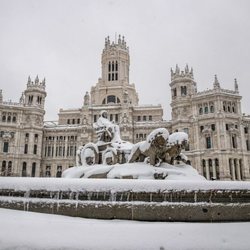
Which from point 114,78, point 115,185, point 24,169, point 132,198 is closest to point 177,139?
point 132,198

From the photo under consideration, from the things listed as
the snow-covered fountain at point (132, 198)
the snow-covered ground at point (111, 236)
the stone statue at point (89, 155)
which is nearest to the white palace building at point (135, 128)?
the stone statue at point (89, 155)

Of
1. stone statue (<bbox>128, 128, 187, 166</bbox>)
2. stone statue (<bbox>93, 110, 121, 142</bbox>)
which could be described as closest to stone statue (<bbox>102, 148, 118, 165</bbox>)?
stone statue (<bbox>93, 110, 121, 142</bbox>)

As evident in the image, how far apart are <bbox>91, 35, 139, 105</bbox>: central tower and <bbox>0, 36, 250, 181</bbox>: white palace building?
71 centimetres

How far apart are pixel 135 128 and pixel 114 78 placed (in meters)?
20.1

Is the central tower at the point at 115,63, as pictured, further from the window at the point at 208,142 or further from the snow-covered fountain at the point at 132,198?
the snow-covered fountain at the point at 132,198

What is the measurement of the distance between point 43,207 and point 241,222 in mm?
5634

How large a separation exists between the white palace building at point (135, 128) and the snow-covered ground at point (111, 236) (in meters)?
44.1

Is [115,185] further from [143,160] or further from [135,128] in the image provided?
[135,128]

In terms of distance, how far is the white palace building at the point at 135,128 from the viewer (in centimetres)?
5047

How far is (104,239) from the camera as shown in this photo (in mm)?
5727

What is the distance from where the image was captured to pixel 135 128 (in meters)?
58.4

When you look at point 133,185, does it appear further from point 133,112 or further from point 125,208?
point 133,112

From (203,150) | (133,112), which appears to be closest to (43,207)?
(203,150)

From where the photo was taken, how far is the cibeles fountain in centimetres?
1087
